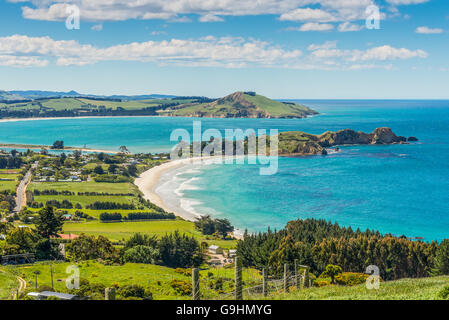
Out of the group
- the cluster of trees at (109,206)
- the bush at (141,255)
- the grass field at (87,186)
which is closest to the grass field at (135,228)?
the cluster of trees at (109,206)

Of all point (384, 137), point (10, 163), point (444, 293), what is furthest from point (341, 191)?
point (10, 163)

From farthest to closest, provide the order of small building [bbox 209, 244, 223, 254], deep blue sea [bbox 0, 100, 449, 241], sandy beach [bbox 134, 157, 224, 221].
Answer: sandy beach [bbox 134, 157, 224, 221] < deep blue sea [bbox 0, 100, 449, 241] < small building [bbox 209, 244, 223, 254]

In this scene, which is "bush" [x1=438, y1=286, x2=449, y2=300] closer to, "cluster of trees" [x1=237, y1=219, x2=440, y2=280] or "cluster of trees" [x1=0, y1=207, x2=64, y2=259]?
"cluster of trees" [x1=237, y1=219, x2=440, y2=280]

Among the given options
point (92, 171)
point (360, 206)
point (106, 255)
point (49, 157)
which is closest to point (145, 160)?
point (92, 171)

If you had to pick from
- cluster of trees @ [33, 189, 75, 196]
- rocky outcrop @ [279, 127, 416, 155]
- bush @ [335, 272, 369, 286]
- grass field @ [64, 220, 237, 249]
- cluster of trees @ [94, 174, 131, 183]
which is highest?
rocky outcrop @ [279, 127, 416, 155]

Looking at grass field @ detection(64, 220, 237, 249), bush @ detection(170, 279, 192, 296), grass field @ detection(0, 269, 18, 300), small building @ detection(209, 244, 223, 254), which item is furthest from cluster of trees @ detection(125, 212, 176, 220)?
grass field @ detection(0, 269, 18, 300)

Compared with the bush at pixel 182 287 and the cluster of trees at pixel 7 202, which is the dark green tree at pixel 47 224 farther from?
the cluster of trees at pixel 7 202

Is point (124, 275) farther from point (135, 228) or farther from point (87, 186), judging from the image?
point (87, 186)
